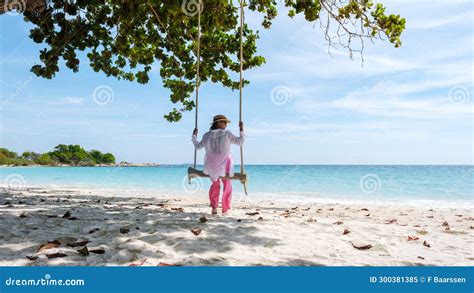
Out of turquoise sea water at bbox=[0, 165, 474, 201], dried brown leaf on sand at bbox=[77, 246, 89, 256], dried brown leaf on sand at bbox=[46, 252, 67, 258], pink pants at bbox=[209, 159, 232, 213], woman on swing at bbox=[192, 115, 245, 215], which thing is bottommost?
turquoise sea water at bbox=[0, 165, 474, 201]

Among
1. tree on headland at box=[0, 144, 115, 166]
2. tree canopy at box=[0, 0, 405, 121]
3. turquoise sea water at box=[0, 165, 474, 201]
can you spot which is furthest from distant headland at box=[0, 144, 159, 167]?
tree canopy at box=[0, 0, 405, 121]

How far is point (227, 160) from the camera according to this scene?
26.3 feet

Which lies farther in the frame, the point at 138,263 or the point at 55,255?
the point at 55,255

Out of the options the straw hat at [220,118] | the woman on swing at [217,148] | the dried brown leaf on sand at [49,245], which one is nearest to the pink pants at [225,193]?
the woman on swing at [217,148]

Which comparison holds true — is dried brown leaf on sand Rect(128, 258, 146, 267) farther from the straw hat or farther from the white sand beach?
the straw hat

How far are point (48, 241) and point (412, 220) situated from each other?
7906mm

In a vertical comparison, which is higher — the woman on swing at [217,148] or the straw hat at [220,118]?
the straw hat at [220,118]

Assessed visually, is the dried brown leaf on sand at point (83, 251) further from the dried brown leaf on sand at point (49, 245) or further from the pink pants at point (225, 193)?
the pink pants at point (225, 193)

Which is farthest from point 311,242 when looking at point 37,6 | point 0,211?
point 37,6

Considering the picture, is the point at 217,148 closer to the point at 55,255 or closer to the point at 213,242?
the point at 213,242

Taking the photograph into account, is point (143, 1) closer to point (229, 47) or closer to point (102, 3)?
point (102, 3)

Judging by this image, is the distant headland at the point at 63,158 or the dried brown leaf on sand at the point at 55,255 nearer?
the dried brown leaf on sand at the point at 55,255

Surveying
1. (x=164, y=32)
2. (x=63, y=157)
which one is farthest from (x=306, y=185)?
(x=63, y=157)

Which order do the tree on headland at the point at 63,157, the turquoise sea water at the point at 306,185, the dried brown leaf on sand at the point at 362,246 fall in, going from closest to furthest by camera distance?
1. the dried brown leaf on sand at the point at 362,246
2. the turquoise sea water at the point at 306,185
3. the tree on headland at the point at 63,157
